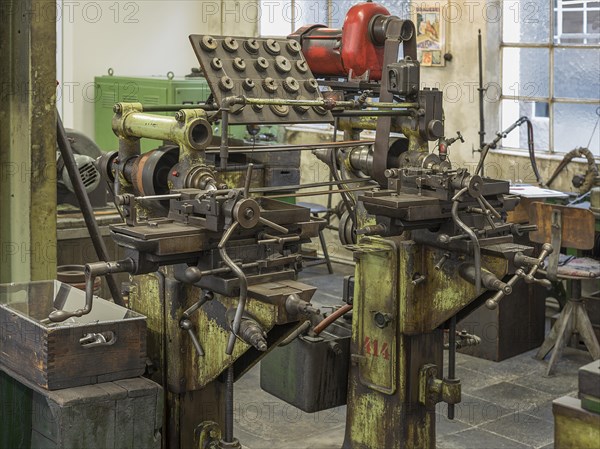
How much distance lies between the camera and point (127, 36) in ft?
26.3

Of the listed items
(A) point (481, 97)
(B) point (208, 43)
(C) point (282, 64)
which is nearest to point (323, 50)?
(C) point (282, 64)

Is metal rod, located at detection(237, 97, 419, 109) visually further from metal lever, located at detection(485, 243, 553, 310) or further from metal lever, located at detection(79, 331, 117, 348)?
metal lever, located at detection(79, 331, 117, 348)

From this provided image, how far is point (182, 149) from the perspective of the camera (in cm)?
301

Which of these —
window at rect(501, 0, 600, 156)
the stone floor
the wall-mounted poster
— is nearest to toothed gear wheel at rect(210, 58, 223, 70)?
the stone floor

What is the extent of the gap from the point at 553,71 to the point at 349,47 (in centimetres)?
255

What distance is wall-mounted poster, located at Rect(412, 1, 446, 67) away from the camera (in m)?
6.40

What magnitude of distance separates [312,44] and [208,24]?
4505 millimetres

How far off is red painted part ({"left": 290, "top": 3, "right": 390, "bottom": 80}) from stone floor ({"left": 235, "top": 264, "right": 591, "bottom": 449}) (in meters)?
1.58

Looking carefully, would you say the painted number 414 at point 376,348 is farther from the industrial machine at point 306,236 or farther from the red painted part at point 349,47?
the red painted part at point 349,47

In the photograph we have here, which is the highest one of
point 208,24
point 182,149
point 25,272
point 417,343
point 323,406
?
point 208,24

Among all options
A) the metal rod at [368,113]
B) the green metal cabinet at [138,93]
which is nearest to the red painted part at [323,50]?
the metal rod at [368,113]

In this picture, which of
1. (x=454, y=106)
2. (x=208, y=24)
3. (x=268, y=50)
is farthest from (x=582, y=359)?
(x=208, y=24)

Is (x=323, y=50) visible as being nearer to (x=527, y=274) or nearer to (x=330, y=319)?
(x=330, y=319)

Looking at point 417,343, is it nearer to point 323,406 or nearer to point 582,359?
point 323,406
